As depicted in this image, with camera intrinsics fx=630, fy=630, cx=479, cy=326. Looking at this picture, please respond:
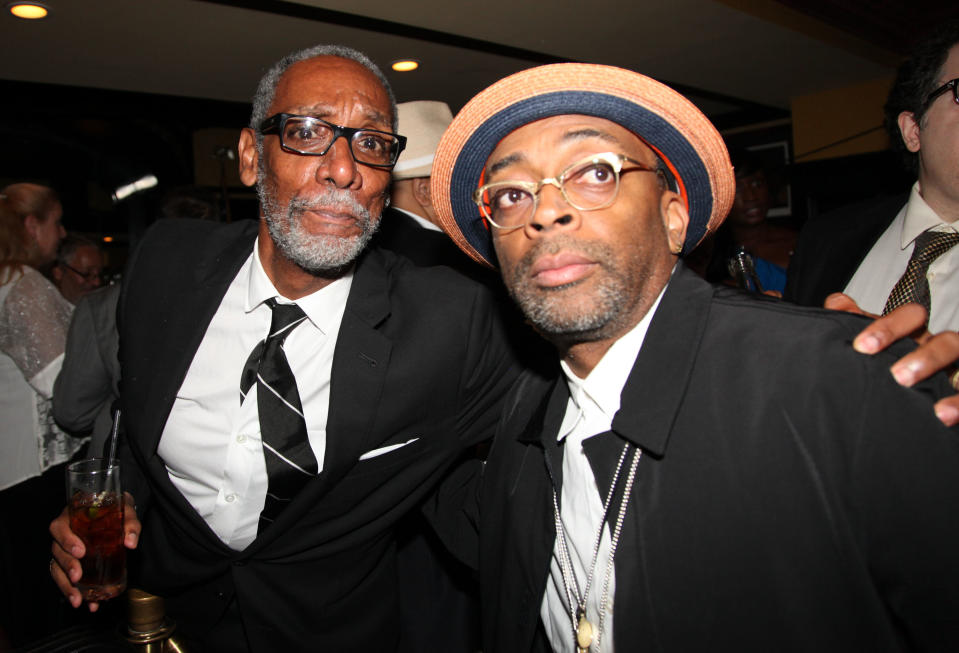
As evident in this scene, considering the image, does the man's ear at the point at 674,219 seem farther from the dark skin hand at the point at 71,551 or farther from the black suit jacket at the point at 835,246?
the dark skin hand at the point at 71,551

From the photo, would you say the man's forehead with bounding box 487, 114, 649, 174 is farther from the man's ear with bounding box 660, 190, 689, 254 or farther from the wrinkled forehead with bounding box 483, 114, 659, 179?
the man's ear with bounding box 660, 190, 689, 254

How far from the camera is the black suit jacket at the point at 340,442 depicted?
6.16ft

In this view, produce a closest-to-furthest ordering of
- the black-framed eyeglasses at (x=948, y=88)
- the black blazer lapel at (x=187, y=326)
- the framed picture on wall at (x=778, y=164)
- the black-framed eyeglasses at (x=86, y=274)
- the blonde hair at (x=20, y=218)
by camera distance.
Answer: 1. the black blazer lapel at (x=187, y=326)
2. the black-framed eyeglasses at (x=948, y=88)
3. the blonde hair at (x=20, y=218)
4. the black-framed eyeglasses at (x=86, y=274)
5. the framed picture on wall at (x=778, y=164)

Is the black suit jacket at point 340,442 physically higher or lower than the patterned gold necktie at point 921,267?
lower

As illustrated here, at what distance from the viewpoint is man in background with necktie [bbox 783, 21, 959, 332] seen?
216 centimetres

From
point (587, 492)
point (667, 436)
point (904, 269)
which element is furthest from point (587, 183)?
point (904, 269)

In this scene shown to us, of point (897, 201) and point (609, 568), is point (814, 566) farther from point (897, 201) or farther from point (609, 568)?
point (897, 201)

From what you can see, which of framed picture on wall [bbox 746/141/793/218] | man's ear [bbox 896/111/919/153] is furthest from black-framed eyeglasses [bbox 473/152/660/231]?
framed picture on wall [bbox 746/141/793/218]

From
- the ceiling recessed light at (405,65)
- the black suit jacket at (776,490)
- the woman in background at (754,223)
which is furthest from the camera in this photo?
the ceiling recessed light at (405,65)

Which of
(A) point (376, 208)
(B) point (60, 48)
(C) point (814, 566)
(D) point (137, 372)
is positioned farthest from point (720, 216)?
(B) point (60, 48)

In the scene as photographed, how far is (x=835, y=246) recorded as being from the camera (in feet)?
8.57

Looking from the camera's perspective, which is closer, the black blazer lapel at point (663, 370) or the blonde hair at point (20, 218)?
the black blazer lapel at point (663, 370)

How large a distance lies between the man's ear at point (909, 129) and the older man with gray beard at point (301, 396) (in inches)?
70.8

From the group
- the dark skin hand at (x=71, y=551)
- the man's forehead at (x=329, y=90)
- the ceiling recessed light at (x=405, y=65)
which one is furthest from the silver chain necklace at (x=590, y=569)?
the ceiling recessed light at (x=405, y=65)
